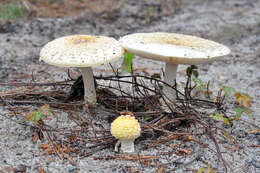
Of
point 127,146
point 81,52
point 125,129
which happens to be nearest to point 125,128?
point 125,129

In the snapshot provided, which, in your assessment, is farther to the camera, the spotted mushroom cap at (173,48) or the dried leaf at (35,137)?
the dried leaf at (35,137)

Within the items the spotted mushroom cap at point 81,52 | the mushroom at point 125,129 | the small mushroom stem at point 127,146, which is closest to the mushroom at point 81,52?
the spotted mushroom cap at point 81,52

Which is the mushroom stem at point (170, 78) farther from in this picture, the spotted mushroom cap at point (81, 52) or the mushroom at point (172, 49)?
the spotted mushroom cap at point (81, 52)

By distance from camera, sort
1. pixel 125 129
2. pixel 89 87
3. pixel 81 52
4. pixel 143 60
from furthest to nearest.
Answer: pixel 143 60
pixel 89 87
pixel 81 52
pixel 125 129

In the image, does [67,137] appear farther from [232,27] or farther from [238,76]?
[232,27]

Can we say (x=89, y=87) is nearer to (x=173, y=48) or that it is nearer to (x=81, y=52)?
(x=81, y=52)

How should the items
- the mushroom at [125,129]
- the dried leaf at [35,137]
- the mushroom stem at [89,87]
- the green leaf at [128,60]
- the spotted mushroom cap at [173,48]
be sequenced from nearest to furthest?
the mushroom at [125,129]
the spotted mushroom cap at [173,48]
the dried leaf at [35,137]
the mushroom stem at [89,87]
the green leaf at [128,60]

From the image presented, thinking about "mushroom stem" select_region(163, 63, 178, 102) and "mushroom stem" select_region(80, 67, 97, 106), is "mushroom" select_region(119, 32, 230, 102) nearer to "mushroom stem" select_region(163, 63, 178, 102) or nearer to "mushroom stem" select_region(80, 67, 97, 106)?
"mushroom stem" select_region(163, 63, 178, 102)

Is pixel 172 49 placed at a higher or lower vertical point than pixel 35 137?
higher
